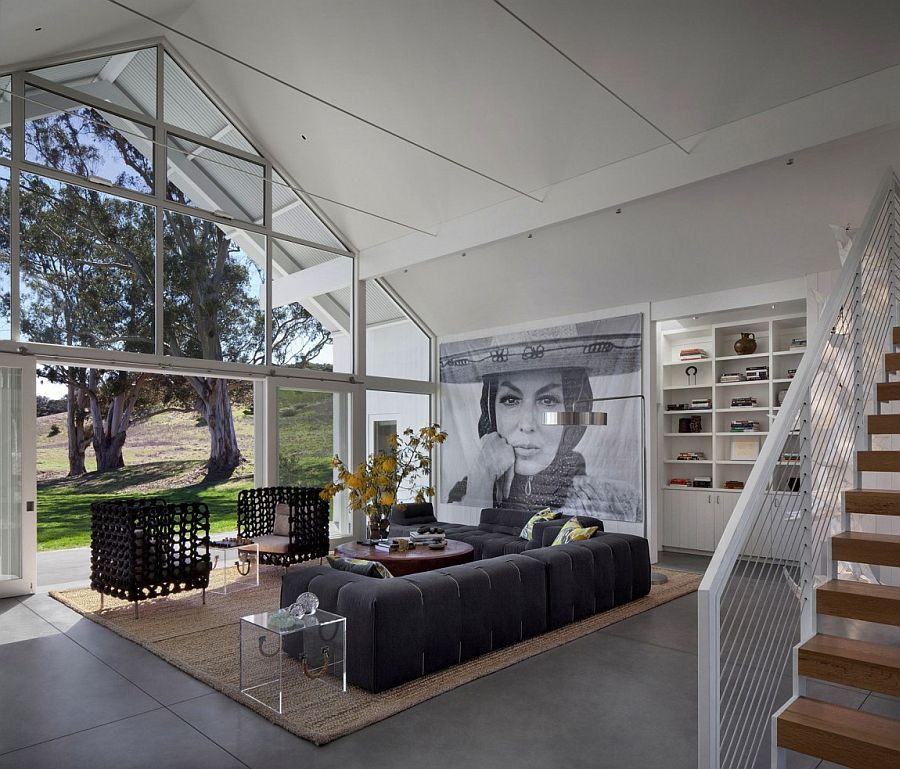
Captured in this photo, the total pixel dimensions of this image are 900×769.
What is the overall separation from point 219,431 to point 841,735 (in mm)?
13979

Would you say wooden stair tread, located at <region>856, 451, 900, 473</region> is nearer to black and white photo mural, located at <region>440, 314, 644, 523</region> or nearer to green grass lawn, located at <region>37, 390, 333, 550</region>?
black and white photo mural, located at <region>440, 314, 644, 523</region>

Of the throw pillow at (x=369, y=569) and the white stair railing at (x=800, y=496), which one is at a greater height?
the white stair railing at (x=800, y=496)

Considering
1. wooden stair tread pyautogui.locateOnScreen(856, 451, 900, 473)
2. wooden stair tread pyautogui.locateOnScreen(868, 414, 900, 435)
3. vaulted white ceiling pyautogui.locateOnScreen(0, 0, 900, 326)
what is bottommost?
wooden stair tread pyautogui.locateOnScreen(856, 451, 900, 473)

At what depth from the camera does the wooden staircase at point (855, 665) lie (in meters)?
2.37

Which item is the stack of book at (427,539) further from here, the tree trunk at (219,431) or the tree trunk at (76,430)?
the tree trunk at (76,430)

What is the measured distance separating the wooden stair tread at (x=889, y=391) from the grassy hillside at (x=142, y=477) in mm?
12832

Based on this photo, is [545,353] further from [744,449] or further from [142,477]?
[142,477]

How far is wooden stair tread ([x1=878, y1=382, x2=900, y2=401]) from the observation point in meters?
3.49

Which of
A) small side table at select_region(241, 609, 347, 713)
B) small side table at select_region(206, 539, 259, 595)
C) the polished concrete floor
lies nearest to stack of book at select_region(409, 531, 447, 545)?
small side table at select_region(206, 539, 259, 595)

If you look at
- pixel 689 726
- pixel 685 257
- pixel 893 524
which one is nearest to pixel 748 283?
pixel 685 257

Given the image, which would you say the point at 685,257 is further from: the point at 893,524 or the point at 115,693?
the point at 115,693

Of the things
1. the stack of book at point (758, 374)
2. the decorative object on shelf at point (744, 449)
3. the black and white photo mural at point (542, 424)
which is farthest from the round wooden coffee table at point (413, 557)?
the stack of book at point (758, 374)

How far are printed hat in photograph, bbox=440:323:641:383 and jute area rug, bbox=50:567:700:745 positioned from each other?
104 inches

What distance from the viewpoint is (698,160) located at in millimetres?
5863
